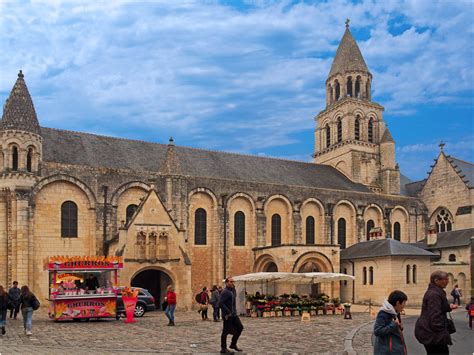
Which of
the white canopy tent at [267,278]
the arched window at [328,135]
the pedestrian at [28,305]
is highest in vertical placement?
the arched window at [328,135]

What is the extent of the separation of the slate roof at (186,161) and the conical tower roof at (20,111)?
3.04 meters

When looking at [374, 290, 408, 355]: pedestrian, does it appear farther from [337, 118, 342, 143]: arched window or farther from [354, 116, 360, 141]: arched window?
[337, 118, 342, 143]: arched window

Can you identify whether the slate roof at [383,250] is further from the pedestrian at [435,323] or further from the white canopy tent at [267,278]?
the pedestrian at [435,323]

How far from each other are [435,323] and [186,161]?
1316 inches

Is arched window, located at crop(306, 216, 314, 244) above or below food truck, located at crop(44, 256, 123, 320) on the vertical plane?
above

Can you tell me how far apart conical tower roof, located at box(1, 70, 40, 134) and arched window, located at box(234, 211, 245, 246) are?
14.3 meters

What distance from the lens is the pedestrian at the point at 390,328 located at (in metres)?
7.46

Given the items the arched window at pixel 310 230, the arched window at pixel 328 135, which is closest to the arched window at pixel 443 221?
the arched window at pixel 328 135

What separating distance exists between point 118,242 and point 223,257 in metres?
9.07

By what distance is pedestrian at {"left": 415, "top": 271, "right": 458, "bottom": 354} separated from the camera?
7.73 meters

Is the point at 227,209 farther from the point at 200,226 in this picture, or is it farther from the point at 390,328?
the point at 390,328

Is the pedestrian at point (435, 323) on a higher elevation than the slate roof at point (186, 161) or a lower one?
lower

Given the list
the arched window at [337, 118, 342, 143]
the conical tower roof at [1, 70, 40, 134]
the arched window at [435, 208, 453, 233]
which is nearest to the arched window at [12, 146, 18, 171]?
the conical tower roof at [1, 70, 40, 134]

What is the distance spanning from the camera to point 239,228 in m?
38.6
